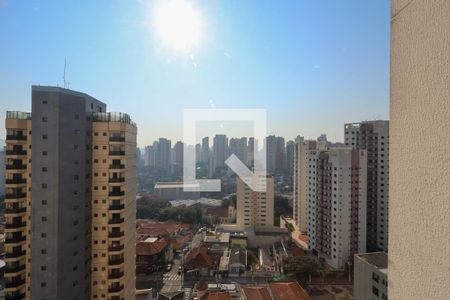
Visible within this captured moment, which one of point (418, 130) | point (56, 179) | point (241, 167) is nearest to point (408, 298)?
point (418, 130)

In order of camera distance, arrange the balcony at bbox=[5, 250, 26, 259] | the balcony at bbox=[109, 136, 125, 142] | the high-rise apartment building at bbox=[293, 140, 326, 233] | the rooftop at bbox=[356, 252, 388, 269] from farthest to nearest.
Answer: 1. the high-rise apartment building at bbox=[293, 140, 326, 233]
2. the balcony at bbox=[109, 136, 125, 142]
3. the balcony at bbox=[5, 250, 26, 259]
4. the rooftop at bbox=[356, 252, 388, 269]

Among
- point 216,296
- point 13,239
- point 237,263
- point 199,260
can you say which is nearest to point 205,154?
point 199,260

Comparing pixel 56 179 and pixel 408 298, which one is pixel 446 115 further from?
pixel 56 179

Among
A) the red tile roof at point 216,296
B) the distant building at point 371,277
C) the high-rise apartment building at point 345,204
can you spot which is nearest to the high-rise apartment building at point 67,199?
the red tile roof at point 216,296

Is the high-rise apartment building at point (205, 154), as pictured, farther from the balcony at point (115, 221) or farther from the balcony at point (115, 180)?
the balcony at point (115, 221)

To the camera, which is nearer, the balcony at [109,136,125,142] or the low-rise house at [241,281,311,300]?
the balcony at [109,136,125,142]

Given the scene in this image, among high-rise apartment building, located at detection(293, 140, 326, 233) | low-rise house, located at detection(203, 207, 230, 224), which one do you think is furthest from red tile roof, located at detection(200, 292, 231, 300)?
low-rise house, located at detection(203, 207, 230, 224)

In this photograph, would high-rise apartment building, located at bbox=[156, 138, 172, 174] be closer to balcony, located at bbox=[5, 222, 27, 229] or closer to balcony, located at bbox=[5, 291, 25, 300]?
balcony, located at bbox=[5, 222, 27, 229]
